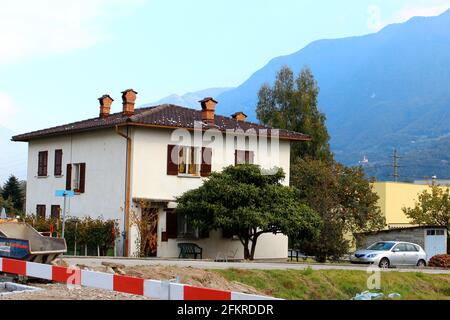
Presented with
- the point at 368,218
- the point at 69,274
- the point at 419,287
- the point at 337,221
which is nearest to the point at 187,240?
the point at 337,221

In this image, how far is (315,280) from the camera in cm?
2650

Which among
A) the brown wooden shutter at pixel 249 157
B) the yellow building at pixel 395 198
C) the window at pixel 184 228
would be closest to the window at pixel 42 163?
the window at pixel 184 228

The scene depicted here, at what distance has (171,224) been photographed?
36.4 meters

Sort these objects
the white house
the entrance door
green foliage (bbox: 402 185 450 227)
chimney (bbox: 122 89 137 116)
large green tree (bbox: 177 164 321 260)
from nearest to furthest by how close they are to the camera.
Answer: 1. large green tree (bbox: 177 164 321 260)
2. the entrance door
3. the white house
4. chimney (bbox: 122 89 137 116)
5. green foliage (bbox: 402 185 450 227)

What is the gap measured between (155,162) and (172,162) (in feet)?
2.79

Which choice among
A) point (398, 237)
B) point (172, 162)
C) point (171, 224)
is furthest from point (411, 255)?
point (172, 162)

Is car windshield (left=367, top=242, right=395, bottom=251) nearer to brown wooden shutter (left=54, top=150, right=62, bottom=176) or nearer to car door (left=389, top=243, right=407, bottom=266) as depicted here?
car door (left=389, top=243, right=407, bottom=266)

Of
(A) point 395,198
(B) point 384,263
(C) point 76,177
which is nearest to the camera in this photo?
(B) point 384,263

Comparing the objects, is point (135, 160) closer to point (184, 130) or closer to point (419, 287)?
point (184, 130)

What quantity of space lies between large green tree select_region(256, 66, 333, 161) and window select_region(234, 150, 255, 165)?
24906 millimetres

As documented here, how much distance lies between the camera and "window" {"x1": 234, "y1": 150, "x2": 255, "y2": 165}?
3953 centimetres

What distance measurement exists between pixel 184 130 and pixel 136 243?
20.1 feet

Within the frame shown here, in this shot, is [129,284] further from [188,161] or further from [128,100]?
[128,100]

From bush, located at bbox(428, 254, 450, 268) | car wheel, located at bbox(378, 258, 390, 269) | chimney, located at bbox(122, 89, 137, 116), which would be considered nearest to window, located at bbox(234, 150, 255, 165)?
chimney, located at bbox(122, 89, 137, 116)
